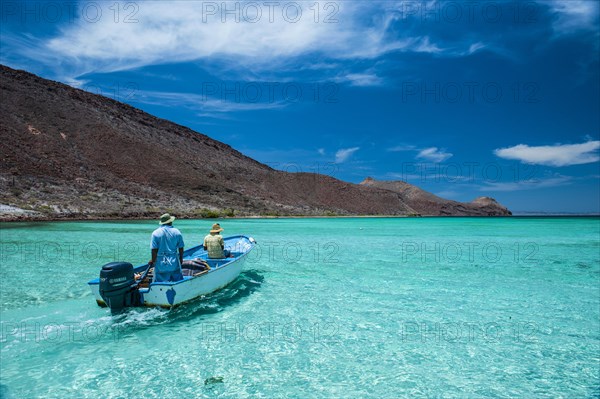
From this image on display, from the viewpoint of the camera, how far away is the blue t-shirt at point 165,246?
25.9 feet

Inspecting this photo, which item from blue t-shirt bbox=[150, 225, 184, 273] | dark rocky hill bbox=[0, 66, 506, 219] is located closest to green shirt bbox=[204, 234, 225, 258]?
blue t-shirt bbox=[150, 225, 184, 273]

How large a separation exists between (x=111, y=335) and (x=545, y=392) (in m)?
7.13

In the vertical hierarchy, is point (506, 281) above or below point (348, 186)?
below

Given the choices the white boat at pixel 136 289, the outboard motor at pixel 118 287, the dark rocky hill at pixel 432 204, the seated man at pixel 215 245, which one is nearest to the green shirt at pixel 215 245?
the seated man at pixel 215 245

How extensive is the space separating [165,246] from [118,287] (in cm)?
117

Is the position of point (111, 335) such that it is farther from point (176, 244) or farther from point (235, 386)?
point (235, 386)

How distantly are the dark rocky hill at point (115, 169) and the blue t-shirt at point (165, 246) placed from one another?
3560 centimetres

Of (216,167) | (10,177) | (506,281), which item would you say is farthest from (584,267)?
(216,167)

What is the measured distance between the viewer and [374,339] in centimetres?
699

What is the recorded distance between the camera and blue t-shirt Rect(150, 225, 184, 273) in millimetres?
7895

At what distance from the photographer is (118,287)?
7.39m

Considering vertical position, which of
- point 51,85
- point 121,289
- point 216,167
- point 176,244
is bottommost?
point 121,289

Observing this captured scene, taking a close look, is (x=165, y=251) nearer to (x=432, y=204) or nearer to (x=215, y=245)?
(x=215, y=245)

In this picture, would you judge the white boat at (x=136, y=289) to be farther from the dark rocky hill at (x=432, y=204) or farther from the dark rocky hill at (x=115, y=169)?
the dark rocky hill at (x=432, y=204)
